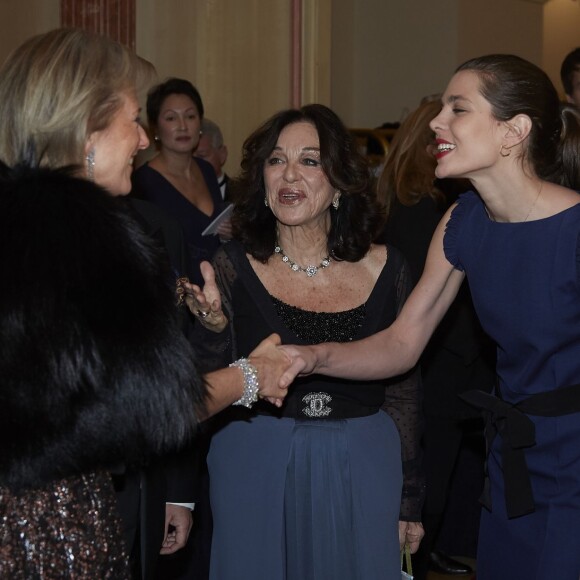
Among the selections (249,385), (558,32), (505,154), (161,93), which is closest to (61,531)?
(249,385)

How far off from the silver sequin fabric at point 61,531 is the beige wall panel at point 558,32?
10.2m

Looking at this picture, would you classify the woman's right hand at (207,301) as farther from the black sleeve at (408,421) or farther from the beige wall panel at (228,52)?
the beige wall panel at (228,52)

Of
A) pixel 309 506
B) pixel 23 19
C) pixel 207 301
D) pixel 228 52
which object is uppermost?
pixel 23 19

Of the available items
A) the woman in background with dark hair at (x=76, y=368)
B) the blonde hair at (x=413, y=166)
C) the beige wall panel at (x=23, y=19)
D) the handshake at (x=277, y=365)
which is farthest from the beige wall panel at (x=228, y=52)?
the woman in background with dark hair at (x=76, y=368)

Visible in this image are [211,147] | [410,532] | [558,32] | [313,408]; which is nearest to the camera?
[313,408]

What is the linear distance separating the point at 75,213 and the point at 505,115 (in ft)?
4.15

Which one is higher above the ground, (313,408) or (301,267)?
(301,267)

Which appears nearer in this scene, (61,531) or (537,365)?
(61,531)

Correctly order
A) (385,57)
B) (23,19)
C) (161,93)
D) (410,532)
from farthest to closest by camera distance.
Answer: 1. (385,57)
2. (23,19)
3. (161,93)
4. (410,532)

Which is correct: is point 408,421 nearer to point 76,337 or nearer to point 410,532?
point 410,532

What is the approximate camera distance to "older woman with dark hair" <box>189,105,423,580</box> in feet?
9.27

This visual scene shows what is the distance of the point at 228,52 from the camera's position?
7434 millimetres

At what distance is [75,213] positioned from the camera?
6.23ft

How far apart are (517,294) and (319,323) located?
62 cm
